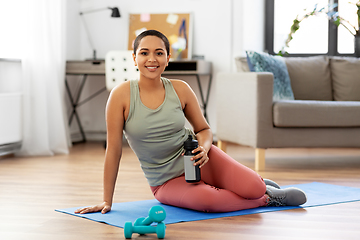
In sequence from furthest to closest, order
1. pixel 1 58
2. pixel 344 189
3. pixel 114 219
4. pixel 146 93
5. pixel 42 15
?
1. pixel 42 15
2. pixel 1 58
3. pixel 344 189
4. pixel 146 93
5. pixel 114 219

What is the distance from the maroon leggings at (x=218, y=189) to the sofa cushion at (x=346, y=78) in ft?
6.22

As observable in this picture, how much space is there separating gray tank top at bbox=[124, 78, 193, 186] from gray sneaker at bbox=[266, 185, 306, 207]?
37 centimetres

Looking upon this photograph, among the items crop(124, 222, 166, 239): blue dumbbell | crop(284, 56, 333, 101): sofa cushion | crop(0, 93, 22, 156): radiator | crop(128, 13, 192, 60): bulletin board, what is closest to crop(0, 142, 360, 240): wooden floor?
crop(124, 222, 166, 239): blue dumbbell

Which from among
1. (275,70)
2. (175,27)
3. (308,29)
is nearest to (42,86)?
(175,27)

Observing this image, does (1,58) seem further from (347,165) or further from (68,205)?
(347,165)

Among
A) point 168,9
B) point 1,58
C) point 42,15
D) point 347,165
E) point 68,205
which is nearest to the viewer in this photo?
point 68,205

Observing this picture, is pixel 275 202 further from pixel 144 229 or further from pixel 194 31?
pixel 194 31

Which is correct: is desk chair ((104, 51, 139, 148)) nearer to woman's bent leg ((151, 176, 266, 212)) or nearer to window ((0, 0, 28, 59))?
window ((0, 0, 28, 59))

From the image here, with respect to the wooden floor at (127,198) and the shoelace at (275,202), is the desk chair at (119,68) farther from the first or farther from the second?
the shoelace at (275,202)

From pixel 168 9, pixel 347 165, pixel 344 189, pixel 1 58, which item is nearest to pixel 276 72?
pixel 347 165

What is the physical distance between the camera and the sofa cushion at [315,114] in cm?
293

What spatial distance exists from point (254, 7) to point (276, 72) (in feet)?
4.60

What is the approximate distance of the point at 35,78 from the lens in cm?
369

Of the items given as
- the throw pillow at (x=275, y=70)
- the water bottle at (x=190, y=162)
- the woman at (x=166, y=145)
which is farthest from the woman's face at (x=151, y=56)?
the throw pillow at (x=275, y=70)
